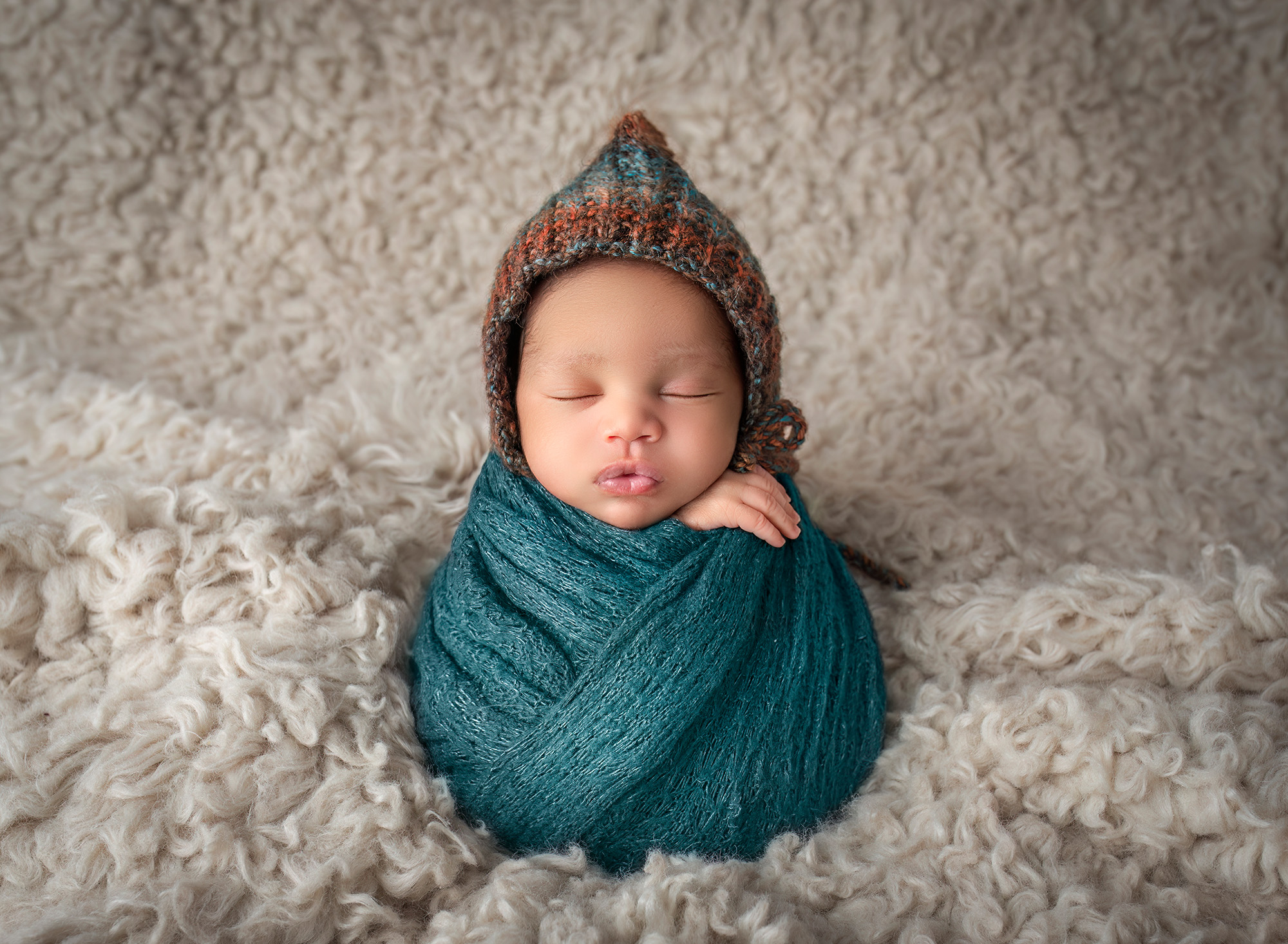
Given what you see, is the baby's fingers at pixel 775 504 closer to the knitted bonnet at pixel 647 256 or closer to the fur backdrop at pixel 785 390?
the knitted bonnet at pixel 647 256

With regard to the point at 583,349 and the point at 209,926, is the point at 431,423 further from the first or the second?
the point at 209,926

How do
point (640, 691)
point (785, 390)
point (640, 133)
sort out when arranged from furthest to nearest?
1. point (785, 390)
2. point (640, 133)
3. point (640, 691)

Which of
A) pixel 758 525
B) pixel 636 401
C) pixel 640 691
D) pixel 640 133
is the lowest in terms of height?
pixel 640 691

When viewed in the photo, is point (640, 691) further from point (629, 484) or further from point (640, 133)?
point (640, 133)

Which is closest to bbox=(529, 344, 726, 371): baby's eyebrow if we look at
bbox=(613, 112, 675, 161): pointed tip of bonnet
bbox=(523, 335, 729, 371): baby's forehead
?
bbox=(523, 335, 729, 371): baby's forehead

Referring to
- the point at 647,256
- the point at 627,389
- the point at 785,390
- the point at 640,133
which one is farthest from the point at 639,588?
the point at 785,390

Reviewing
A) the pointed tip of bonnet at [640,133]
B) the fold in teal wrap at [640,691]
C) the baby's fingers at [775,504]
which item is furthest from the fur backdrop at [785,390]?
the pointed tip of bonnet at [640,133]

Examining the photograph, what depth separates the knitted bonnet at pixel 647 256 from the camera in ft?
2.95

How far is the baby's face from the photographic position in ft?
2.95

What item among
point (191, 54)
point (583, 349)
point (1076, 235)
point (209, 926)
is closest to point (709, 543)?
point (583, 349)

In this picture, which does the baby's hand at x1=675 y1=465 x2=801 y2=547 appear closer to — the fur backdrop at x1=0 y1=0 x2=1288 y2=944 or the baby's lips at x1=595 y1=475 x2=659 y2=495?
the baby's lips at x1=595 y1=475 x2=659 y2=495

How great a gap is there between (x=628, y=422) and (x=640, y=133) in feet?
1.02

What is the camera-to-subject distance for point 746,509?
931 mm

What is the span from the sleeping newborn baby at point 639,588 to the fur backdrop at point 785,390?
0.05m
